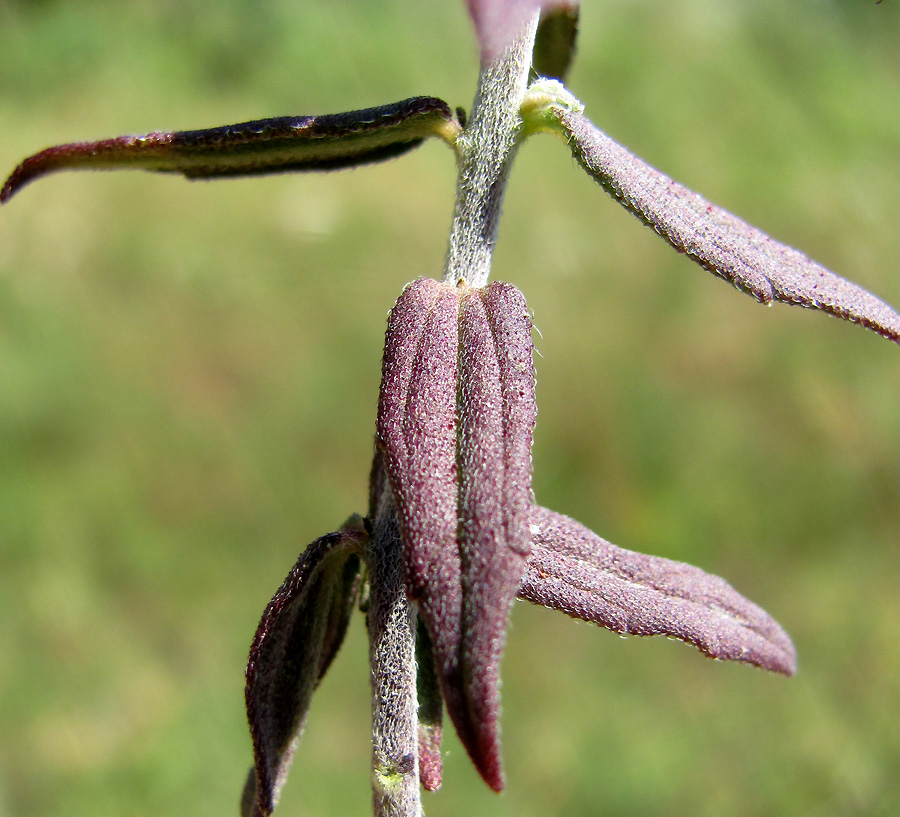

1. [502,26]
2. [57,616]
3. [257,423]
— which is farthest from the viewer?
[257,423]

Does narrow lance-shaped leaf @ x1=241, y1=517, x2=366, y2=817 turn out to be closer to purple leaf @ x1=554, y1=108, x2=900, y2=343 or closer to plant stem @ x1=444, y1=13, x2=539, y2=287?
plant stem @ x1=444, y1=13, x2=539, y2=287

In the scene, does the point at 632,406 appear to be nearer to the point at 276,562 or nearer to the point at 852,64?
the point at 276,562

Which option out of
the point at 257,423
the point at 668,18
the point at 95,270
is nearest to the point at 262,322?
the point at 257,423

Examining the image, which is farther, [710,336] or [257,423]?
[710,336]

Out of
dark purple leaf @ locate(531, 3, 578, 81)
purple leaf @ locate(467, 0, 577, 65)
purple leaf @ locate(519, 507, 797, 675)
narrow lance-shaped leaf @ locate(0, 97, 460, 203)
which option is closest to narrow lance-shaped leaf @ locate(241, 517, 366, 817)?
purple leaf @ locate(519, 507, 797, 675)

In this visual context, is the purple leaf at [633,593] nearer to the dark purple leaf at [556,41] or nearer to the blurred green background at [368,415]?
the dark purple leaf at [556,41]

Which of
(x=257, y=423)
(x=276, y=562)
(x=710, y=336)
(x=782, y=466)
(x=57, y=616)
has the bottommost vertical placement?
(x=57, y=616)

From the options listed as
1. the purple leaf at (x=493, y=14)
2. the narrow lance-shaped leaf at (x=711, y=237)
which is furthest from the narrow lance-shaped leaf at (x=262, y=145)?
the purple leaf at (x=493, y=14)

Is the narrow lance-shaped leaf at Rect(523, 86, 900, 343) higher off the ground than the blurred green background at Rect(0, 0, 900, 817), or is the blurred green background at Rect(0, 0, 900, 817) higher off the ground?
the blurred green background at Rect(0, 0, 900, 817)
